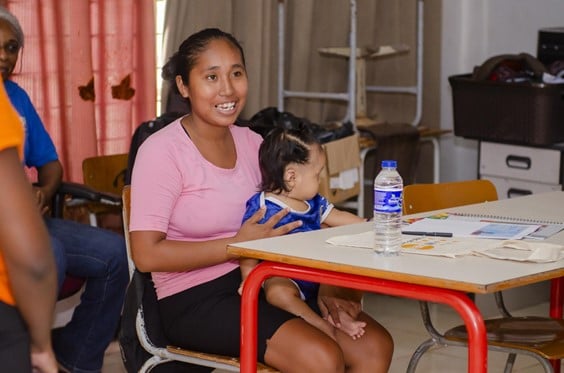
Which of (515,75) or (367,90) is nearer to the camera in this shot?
(515,75)

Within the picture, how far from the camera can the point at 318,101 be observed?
4.70 metres

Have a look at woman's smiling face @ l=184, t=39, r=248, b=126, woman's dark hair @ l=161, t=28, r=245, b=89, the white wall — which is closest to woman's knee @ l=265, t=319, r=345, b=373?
woman's smiling face @ l=184, t=39, r=248, b=126

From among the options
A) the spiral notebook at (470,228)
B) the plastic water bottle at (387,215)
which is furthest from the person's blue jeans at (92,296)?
the plastic water bottle at (387,215)

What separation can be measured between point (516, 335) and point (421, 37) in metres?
2.47

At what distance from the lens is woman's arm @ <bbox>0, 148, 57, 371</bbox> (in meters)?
1.38

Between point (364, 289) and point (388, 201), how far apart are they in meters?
0.21

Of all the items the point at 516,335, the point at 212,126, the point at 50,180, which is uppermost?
the point at 212,126

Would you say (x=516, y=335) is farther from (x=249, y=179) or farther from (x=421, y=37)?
(x=421, y=37)

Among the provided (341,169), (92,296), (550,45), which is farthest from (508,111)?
(92,296)

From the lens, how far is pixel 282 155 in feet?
8.36

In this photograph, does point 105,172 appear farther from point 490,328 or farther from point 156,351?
point 490,328

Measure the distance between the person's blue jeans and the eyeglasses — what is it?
1.62 feet

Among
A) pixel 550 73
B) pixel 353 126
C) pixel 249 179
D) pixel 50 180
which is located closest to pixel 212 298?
pixel 249 179

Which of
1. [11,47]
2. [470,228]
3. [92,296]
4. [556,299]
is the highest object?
[11,47]
